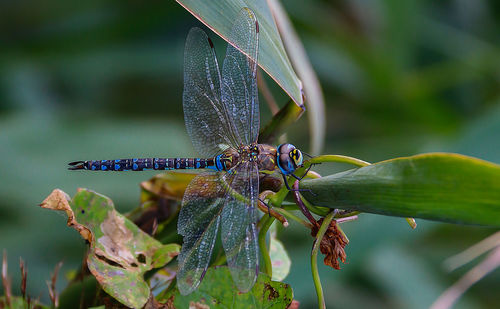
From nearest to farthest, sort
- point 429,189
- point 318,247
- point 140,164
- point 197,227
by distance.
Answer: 1. point 429,189
2. point 318,247
3. point 197,227
4. point 140,164

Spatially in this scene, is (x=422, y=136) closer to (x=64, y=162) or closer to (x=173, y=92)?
(x=173, y=92)

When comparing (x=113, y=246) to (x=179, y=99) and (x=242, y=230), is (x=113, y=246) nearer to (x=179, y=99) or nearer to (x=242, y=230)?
(x=242, y=230)

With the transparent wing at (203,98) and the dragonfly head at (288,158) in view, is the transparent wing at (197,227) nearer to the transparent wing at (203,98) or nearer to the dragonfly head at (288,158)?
the dragonfly head at (288,158)

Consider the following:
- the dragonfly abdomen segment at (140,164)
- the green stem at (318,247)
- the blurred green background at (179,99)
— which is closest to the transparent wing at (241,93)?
the dragonfly abdomen segment at (140,164)

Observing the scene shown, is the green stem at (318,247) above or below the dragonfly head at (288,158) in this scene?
below

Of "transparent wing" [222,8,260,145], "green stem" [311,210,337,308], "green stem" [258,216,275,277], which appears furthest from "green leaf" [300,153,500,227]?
"transparent wing" [222,8,260,145]

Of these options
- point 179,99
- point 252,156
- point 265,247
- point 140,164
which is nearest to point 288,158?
point 252,156

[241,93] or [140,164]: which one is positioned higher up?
[241,93]
